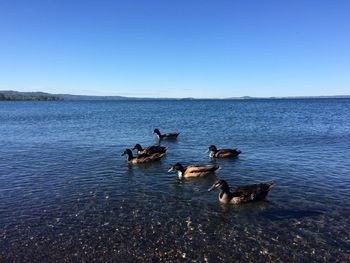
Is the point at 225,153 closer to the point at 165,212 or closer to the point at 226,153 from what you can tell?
the point at 226,153

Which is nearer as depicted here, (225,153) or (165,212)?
(165,212)

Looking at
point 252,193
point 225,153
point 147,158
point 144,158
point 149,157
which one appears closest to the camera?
point 252,193

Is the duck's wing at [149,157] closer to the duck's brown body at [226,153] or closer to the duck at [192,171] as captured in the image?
the duck's brown body at [226,153]

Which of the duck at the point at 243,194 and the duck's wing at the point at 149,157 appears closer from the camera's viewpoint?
the duck at the point at 243,194

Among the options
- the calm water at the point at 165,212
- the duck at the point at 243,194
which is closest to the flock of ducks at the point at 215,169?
the duck at the point at 243,194

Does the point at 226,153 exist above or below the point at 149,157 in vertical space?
above

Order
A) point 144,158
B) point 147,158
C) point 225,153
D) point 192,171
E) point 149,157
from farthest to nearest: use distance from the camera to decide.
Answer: point 225,153, point 149,157, point 147,158, point 144,158, point 192,171

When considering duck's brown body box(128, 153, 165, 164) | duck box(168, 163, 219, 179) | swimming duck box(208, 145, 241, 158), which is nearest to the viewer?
duck box(168, 163, 219, 179)

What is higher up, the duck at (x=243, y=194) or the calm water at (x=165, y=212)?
the duck at (x=243, y=194)

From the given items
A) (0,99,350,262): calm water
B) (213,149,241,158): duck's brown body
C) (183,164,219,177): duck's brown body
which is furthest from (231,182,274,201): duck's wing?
(213,149,241,158): duck's brown body

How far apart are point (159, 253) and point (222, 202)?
549cm

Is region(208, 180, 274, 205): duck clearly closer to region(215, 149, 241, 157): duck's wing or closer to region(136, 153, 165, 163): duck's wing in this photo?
region(136, 153, 165, 163): duck's wing

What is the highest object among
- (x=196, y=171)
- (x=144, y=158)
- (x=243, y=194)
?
(x=243, y=194)

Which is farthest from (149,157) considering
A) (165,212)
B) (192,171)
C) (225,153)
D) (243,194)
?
(165,212)
